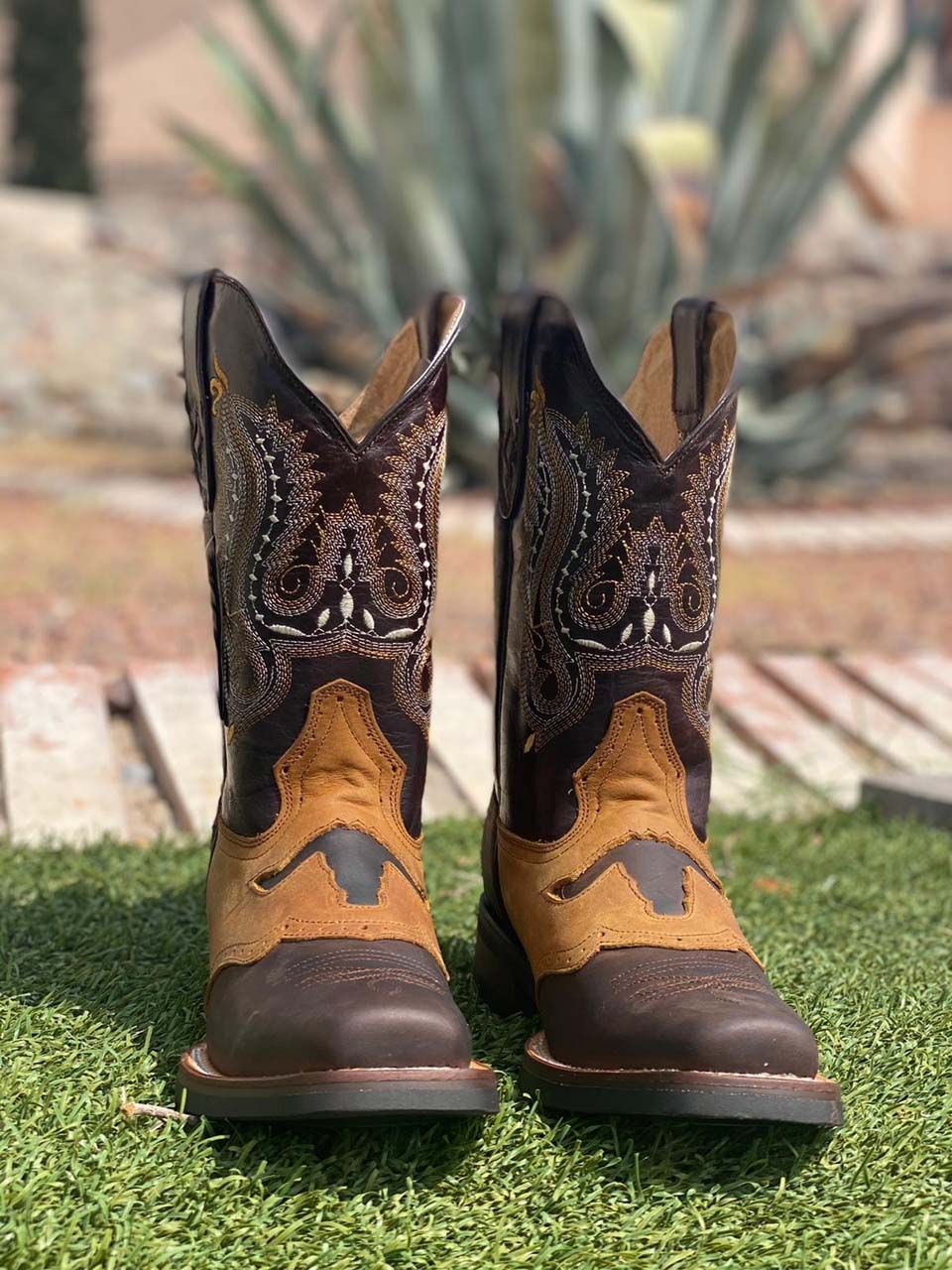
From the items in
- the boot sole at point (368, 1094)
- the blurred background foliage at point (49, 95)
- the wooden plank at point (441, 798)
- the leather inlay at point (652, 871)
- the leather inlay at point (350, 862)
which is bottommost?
the wooden plank at point (441, 798)

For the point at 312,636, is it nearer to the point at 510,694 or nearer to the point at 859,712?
the point at 510,694

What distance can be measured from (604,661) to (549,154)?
15.0ft

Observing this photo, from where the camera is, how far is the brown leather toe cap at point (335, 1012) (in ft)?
3.62

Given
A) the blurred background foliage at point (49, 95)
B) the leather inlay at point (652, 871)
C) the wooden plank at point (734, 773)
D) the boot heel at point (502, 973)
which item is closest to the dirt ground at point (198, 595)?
the wooden plank at point (734, 773)

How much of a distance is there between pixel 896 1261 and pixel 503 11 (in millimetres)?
5323

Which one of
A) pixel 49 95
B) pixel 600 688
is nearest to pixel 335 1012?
pixel 600 688

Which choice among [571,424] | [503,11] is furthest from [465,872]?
[503,11]

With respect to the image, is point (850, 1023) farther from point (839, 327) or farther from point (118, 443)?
point (118, 443)

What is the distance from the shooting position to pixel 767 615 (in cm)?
411

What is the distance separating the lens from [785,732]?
2.76 m

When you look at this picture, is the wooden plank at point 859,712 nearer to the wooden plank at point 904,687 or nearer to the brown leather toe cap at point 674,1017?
the wooden plank at point 904,687

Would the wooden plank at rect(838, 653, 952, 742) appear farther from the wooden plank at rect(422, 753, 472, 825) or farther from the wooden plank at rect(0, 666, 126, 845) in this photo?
the wooden plank at rect(0, 666, 126, 845)

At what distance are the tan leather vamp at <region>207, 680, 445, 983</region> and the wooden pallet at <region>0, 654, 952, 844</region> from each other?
2.34 feet

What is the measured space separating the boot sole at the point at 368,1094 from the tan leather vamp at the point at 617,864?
0.68 ft
